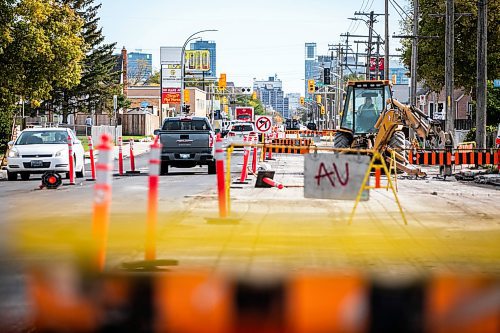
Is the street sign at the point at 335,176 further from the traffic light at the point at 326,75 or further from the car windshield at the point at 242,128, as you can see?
the traffic light at the point at 326,75

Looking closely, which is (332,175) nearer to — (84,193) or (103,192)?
(103,192)

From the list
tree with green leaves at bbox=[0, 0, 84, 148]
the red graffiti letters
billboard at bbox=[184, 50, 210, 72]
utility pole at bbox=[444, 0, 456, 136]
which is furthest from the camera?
billboard at bbox=[184, 50, 210, 72]

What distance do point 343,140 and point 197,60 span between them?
10685 cm

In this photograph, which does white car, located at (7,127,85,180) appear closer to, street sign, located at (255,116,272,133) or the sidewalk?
the sidewalk

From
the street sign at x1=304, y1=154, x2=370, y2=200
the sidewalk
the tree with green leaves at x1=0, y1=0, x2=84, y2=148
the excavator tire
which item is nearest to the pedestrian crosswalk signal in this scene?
the tree with green leaves at x1=0, y1=0, x2=84, y2=148

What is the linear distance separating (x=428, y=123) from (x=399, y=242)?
1485 centimetres

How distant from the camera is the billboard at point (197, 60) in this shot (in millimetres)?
135625

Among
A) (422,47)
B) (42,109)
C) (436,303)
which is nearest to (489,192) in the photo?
(436,303)

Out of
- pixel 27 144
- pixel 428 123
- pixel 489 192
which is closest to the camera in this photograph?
pixel 489 192

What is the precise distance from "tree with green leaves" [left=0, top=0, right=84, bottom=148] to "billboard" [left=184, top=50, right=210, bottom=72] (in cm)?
9380

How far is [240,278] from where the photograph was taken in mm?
3787

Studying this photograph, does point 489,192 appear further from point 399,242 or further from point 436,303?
point 436,303

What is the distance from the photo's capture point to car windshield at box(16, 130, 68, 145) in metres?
27.9

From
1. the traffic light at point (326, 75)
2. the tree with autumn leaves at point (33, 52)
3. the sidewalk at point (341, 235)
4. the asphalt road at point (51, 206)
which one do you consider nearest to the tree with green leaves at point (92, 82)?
the traffic light at point (326, 75)
